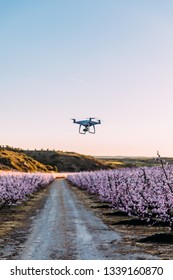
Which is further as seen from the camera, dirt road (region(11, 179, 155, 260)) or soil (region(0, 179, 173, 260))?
soil (region(0, 179, 173, 260))

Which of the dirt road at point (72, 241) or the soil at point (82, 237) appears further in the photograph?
the soil at point (82, 237)

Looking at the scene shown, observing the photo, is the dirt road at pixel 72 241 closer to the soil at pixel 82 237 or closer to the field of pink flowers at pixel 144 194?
the soil at pixel 82 237

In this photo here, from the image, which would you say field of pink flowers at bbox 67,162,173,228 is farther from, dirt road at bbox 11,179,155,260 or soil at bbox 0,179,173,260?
dirt road at bbox 11,179,155,260

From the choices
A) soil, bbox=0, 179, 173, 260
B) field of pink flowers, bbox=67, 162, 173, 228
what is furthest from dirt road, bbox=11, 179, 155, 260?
field of pink flowers, bbox=67, 162, 173, 228

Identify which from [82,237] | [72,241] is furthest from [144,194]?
[72,241]

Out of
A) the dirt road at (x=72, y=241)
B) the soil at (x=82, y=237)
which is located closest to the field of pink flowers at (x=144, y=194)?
the soil at (x=82, y=237)

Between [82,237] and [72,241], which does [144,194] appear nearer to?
[82,237]
